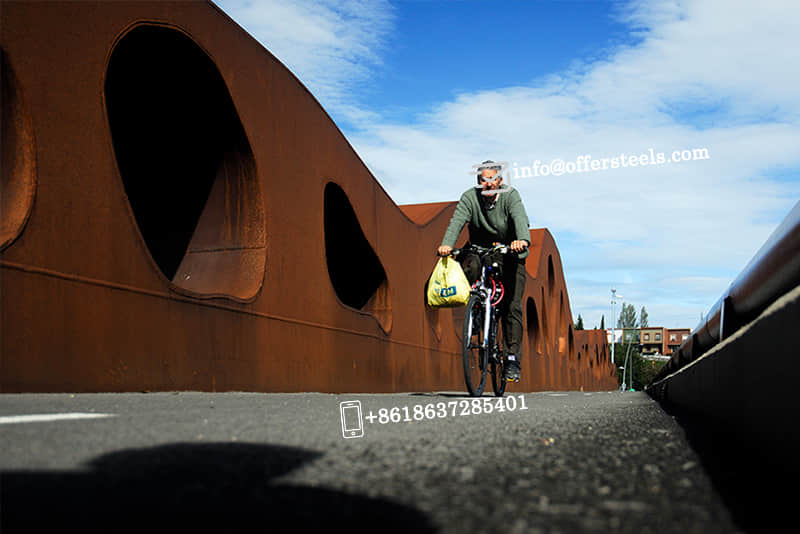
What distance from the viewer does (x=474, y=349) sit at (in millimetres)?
6609

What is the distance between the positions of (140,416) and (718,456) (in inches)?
93.9

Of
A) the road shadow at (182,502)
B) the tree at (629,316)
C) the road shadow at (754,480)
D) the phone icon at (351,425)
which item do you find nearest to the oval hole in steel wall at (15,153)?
the phone icon at (351,425)

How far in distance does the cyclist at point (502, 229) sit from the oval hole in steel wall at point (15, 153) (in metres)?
3.56

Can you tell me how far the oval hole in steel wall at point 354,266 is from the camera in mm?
11555

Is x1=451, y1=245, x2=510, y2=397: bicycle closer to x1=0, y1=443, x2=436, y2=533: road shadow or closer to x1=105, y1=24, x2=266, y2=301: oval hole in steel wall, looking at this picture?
x1=105, y1=24, x2=266, y2=301: oval hole in steel wall

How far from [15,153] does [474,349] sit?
13.3 ft

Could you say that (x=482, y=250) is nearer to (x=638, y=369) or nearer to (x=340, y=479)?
(x=340, y=479)

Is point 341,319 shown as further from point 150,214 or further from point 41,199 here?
point 41,199

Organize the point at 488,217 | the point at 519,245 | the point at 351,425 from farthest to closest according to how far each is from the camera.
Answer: the point at 488,217 < the point at 519,245 < the point at 351,425

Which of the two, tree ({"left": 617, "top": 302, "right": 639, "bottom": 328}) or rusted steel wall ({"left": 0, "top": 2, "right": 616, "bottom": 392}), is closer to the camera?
rusted steel wall ({"left": 0, "top": 2, "right": 616, "bottom": 392})

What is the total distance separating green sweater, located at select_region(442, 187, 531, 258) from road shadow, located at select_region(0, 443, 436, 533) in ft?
16.6

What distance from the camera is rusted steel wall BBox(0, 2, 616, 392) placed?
4.42m

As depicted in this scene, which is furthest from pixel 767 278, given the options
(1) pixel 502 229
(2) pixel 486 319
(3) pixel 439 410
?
(1) pixel 502 229

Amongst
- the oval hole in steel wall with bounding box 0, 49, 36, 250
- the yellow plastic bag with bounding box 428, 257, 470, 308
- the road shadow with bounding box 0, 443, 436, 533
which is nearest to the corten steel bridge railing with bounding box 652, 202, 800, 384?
the road shadow with bounding box 0, 443, 436, 533
